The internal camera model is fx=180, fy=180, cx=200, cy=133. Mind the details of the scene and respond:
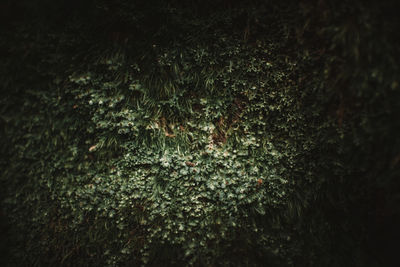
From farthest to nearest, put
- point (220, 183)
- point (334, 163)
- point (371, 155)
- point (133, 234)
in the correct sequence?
1. point (133, 234)
2. point (220, 183)
3. point (334, 163)
4. point (371, 155)

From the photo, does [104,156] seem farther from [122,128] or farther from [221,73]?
[221,73]

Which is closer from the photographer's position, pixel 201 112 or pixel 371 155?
pixel 371 155

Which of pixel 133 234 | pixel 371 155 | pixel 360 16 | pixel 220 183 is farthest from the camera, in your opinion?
pixel 133 234

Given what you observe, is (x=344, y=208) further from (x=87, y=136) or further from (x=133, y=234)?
(x=87, y=136)

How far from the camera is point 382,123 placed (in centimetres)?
178

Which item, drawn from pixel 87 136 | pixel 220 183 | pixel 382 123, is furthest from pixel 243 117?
pixel 87 136

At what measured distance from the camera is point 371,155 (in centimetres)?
189

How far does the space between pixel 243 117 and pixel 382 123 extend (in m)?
1.36

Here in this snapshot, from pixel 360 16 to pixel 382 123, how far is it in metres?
1.05

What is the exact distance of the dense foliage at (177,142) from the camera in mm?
2104

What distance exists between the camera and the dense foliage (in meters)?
2.10

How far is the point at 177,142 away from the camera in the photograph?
2299mm

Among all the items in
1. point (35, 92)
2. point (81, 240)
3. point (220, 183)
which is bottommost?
point (81, 240)

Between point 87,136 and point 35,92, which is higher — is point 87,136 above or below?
below
